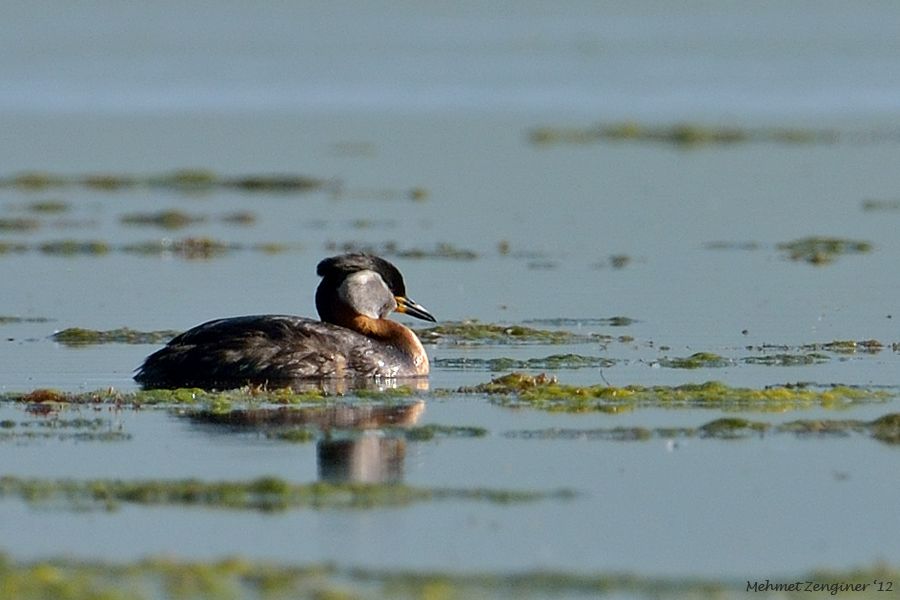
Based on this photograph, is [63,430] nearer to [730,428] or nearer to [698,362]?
[730,428]

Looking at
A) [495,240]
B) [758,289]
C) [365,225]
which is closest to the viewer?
[758,289]

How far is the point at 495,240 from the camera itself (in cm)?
2836

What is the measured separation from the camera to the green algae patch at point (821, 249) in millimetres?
25719

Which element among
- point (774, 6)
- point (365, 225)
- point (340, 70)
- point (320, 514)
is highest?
point (774, 6)

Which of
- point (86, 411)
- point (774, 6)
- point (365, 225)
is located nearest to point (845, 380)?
point (86, 411)

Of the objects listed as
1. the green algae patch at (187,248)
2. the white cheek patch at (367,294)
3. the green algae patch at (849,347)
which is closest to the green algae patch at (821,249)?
the green algae patch at (849,347)

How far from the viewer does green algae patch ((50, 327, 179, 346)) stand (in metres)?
19.6

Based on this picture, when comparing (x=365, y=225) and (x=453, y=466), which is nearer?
(x=453, y=466)

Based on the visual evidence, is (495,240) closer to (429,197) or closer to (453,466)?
(429,197)

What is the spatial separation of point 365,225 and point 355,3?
7960 cm

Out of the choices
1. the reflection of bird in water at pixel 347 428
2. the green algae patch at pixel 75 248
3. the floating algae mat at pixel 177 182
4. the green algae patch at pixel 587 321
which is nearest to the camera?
the reflection of bird in water at pixel 347 428

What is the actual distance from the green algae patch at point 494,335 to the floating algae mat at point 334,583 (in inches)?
365

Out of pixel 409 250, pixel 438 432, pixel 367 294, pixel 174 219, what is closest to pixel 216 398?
pixel 438 432

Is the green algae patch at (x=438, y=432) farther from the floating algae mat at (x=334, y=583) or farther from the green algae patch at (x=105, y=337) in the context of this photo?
the green algae patch at (x=105, y=337)
